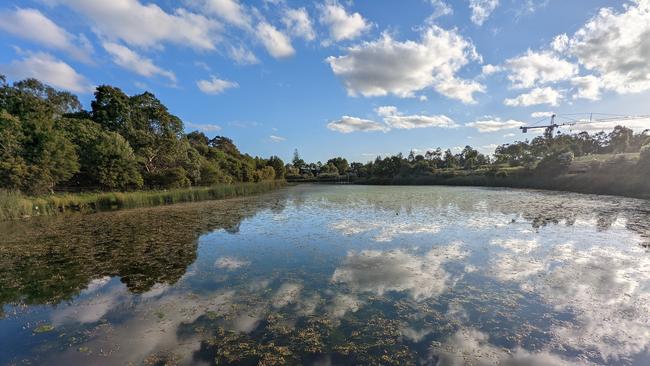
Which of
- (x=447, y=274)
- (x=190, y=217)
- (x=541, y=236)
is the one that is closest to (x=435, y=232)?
(x=541, y=236)

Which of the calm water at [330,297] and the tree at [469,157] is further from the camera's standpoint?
the tree at [469,157]

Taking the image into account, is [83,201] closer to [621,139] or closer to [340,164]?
[621,139]

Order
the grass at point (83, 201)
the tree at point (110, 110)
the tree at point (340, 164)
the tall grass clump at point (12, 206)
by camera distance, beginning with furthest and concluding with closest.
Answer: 1. the tree at point (340, 164)
2. the tree at point (110, 110)
3. the grass at point (83, 201)
4. the tall grass clump at point (12, 206)

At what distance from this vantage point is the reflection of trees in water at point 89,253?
256 inches

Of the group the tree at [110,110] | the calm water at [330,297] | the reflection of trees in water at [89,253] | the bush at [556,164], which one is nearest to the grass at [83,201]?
the reflection of trees in water at [89,253]

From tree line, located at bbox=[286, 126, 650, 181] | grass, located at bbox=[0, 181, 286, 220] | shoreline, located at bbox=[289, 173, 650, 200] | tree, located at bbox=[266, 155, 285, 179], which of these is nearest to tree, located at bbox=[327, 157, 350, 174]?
tree line, located at bbox=[286, 126, 650, 181]

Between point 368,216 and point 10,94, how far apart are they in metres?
29.1

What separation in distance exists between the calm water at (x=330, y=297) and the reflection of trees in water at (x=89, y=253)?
2.6 inches

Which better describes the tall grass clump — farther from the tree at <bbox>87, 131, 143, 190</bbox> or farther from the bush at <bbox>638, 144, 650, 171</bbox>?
the bush at <bbox>638, 144, 650, 171</bbox>

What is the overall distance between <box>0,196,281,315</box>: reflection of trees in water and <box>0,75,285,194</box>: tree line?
7.45m

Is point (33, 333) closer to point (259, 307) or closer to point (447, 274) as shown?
point (259, 307)

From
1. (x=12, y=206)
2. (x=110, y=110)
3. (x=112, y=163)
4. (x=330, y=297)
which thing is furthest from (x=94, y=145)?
(x=330, y=297)

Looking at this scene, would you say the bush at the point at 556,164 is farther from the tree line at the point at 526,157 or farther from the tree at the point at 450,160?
the tree at the point at 450,160

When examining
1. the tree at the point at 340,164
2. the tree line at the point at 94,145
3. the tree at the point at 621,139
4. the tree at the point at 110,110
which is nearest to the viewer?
the tree line at the point at 94,145
